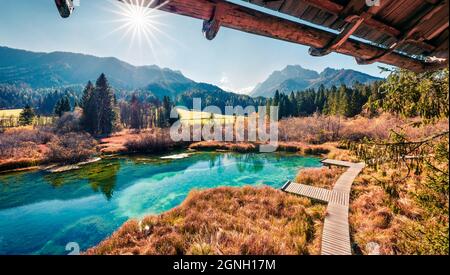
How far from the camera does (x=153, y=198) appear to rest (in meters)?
15.1

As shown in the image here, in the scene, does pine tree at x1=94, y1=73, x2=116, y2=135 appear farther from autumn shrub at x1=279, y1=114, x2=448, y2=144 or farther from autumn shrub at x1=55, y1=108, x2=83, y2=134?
autumn shrub at x1=279, y1=114, x2=448, y2=144

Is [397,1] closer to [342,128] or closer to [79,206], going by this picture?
[79,206]

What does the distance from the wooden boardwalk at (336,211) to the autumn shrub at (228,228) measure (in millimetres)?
525

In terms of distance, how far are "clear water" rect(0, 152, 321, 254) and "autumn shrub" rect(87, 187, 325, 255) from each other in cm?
269

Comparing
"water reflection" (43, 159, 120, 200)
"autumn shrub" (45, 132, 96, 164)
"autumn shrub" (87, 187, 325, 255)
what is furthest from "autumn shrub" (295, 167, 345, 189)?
"autumn shrub" (45, 132, 96, 164)

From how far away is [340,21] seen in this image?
268 cm

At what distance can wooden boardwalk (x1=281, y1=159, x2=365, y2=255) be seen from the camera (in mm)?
6950

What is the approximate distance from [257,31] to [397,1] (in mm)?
1700

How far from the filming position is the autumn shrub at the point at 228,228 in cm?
723

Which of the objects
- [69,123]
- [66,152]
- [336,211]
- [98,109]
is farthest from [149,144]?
[336,211]

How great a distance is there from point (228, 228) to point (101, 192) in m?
12.7

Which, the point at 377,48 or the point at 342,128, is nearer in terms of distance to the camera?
the point at 377,48

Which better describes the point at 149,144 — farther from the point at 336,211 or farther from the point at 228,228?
the point at 336,211
